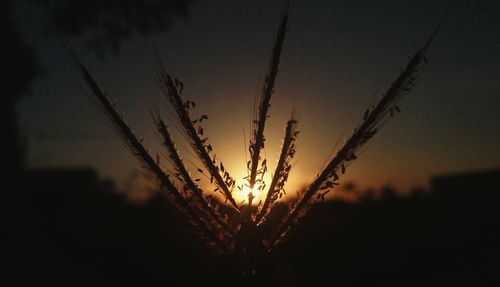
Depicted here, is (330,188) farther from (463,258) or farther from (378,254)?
(463,258)

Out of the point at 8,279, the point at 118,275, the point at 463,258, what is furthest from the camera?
the point at 463,258

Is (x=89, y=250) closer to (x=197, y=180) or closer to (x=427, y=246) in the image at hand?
(x=197, y=180)

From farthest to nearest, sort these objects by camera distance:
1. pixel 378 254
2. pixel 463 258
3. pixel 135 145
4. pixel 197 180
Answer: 1. pixel 463 258
2. pixel 378 254
3. pixel 197 180
4. pixel 135 145

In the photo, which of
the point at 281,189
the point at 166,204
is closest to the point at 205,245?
the point at 166,204

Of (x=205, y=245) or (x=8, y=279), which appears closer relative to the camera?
(x=205, y=245)

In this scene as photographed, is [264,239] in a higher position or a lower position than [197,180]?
lower

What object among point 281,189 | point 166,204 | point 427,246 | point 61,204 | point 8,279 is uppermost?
point 427,246
